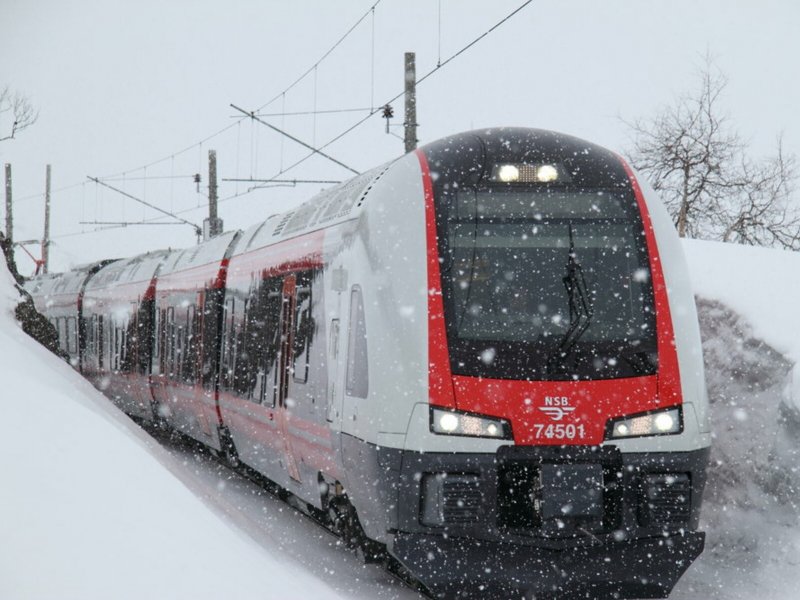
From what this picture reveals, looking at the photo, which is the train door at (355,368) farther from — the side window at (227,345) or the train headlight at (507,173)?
the side window at (227,345)

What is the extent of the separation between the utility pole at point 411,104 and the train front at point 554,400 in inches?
375

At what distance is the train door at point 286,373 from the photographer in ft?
33.8

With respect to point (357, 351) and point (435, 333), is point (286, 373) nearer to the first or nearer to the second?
point (357, 351)

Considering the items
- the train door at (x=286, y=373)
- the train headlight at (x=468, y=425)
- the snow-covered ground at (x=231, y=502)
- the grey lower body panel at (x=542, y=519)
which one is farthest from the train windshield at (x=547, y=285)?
the train door at (x=286, y=373)

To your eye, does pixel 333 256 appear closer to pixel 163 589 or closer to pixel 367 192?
pixel 367 192

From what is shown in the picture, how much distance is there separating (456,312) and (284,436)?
347 cm

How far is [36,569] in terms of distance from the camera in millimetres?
3840

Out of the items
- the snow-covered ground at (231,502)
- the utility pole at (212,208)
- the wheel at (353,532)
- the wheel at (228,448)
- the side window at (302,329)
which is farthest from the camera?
the utility pole at (212,208)

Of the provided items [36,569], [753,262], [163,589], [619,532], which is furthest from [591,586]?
[753,262]

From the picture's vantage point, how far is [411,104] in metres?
18.0

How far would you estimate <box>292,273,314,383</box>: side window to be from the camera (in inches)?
382

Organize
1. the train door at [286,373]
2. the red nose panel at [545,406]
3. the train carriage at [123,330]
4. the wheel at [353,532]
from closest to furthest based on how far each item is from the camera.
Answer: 1. the red nose panel at [545,406]
2. the wheel at [353,532]
3. the train door at [286,373]
4. the train carriage at [123,330]

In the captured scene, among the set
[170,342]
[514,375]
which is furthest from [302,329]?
[170,342]

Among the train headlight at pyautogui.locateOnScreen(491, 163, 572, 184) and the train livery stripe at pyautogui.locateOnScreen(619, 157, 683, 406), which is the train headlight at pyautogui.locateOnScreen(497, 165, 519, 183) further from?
the train livery stripe at pyautogui.locateOnScreen(619, 157, 683, 406)
